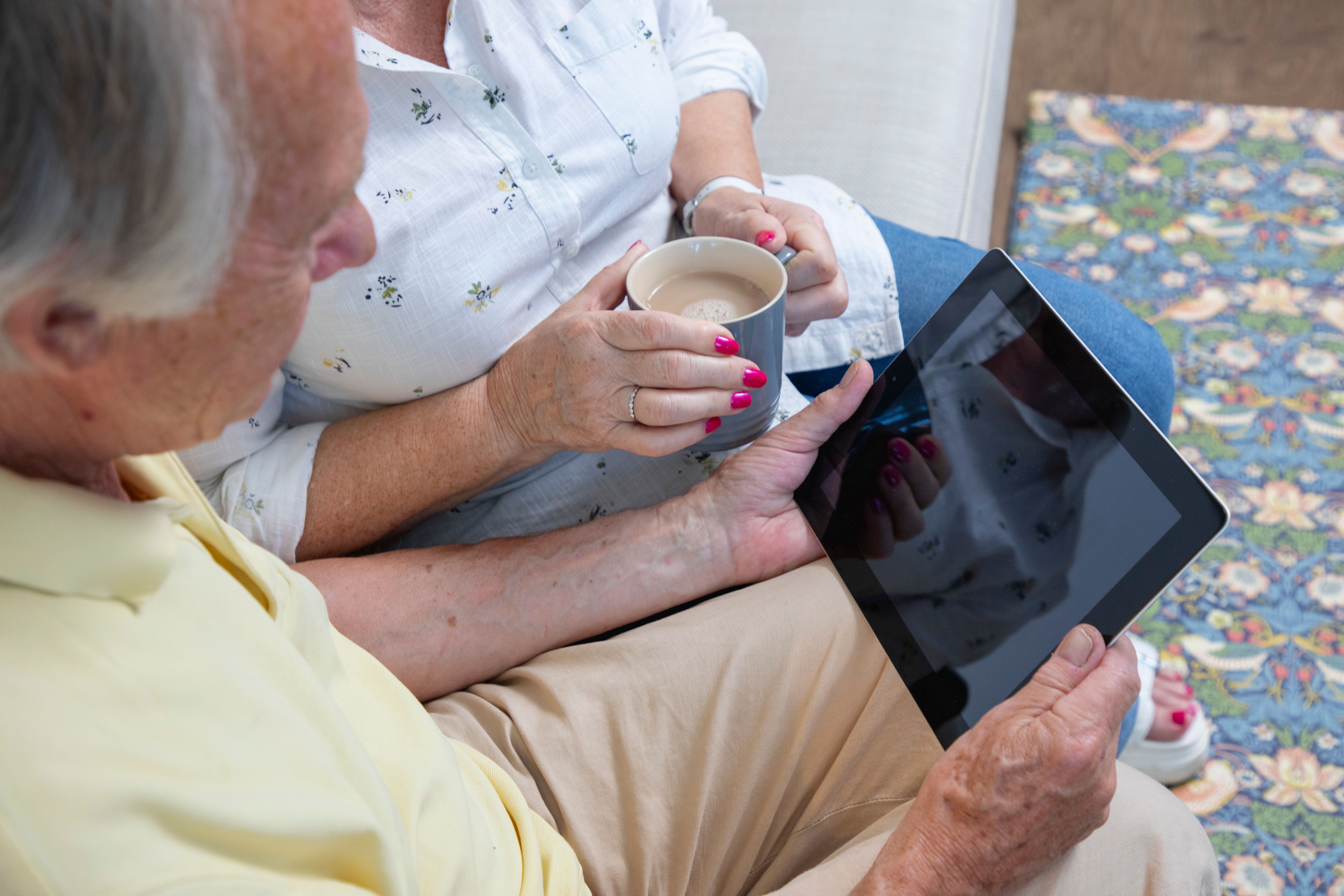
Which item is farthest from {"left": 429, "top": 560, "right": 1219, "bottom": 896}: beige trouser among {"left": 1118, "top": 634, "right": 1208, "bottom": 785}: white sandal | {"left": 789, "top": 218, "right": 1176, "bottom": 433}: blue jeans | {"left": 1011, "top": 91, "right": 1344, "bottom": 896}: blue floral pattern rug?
{"left": 1011, "top": 91, "right": 1344, "bottom": 896}: blue floral pattern rug

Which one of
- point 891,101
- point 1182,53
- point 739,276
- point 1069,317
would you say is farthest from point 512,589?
point 1182,53

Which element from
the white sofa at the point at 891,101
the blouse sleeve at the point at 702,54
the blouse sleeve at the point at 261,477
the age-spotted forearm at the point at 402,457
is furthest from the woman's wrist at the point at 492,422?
Answer: the white sofa at the point at 891,101

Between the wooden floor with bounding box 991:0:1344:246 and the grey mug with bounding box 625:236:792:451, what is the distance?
57.2 inches

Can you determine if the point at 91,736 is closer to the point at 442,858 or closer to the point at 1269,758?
the point at 442,858

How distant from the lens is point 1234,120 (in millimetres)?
2164

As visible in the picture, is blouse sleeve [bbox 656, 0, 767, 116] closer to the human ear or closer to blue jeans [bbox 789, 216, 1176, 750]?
blue jeans [bbox 789, 216, 1176, 750]

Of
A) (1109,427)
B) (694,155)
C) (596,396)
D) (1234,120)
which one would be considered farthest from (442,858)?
(1234,120)

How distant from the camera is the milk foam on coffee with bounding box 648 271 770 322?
91 centimetres

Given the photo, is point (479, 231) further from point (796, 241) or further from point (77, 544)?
point (77, 544)

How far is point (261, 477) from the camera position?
0.94m

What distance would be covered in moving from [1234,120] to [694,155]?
5.20 feet

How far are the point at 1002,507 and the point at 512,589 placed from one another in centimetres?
46

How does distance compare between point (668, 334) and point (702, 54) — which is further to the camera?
point (702, 54)

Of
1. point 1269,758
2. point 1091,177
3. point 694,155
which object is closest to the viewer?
point 694,155
